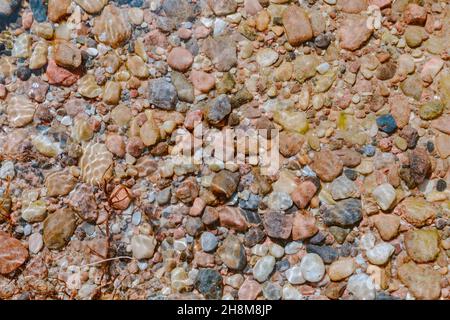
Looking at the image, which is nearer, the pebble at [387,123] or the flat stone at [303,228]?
the flat stone at [303,228]

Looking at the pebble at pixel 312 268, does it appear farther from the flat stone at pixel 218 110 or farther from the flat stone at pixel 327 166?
the flat stone at pixel 218 110

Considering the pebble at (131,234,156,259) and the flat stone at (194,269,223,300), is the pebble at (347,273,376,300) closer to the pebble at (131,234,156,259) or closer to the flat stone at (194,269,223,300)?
the flat stone at (194,269,223,300)

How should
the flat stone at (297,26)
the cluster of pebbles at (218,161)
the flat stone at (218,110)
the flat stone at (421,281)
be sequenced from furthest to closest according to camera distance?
the flat stone at (297,26)
the flat stone at (218,110)
the cluster of pebbles at (218,161)
the flat stone at (421,281)

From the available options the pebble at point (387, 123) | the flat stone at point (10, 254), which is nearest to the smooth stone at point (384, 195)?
the pebble at point (387, 123)

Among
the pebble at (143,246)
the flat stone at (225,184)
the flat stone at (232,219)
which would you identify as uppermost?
the flat stone at (225,184)

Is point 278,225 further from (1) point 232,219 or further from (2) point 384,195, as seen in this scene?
(2) point 384,195

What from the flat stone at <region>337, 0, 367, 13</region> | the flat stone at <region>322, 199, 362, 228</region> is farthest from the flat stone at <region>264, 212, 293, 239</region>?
the flat stone at <region>337, 0, 367, 13</region>

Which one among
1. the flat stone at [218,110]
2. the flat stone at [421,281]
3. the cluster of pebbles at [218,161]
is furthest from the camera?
the flat stone at [218,110]

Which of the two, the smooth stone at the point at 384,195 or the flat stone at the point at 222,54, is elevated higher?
the flat stone at the point at 222,54

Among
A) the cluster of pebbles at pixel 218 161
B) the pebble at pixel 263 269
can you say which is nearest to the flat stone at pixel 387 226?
the cluster of pebbles at pixel 218 161
